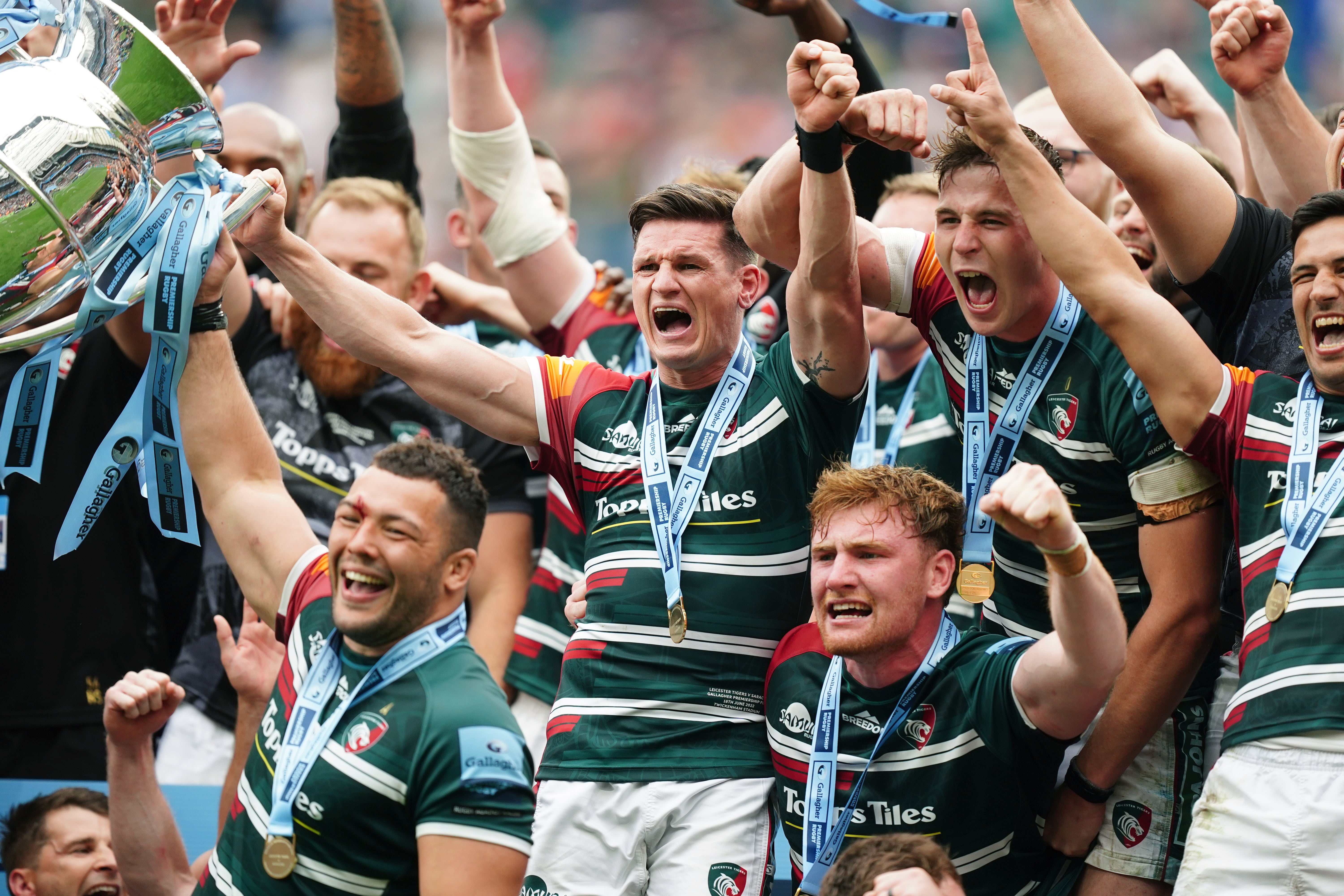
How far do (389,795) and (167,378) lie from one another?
109cm

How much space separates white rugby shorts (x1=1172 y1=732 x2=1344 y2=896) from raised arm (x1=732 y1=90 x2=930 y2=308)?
1.30m

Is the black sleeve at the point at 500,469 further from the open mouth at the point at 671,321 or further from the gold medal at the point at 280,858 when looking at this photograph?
the gold medal at the point at 280,858

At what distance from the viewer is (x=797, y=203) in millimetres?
3318

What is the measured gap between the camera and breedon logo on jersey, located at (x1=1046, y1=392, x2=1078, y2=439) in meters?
3.21

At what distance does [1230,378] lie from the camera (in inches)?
120

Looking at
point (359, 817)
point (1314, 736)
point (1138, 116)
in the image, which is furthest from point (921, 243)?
point (359, 817)

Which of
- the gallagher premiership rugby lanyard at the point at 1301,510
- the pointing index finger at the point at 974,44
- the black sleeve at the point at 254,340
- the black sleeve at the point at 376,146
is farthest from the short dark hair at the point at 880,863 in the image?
the black sleeve at the point at 376,146

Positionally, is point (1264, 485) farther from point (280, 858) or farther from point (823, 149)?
point (280, 858)

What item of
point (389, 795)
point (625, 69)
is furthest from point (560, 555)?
point (625, 69)

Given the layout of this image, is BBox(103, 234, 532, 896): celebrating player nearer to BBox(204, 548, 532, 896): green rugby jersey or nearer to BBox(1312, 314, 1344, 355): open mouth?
BBox(204, 548, 532, 896): green rugby jersey

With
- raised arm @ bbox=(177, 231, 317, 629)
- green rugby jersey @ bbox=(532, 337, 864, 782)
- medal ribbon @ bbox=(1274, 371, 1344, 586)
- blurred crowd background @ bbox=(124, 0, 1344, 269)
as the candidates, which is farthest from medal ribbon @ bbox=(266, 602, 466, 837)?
blurred crowd background @ bbox=(124, 0, 1344, 269)

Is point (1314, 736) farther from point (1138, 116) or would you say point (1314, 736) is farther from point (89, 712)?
point (89, 712)

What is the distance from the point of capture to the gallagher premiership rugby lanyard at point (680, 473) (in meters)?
3.18

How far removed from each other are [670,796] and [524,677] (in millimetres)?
1322
